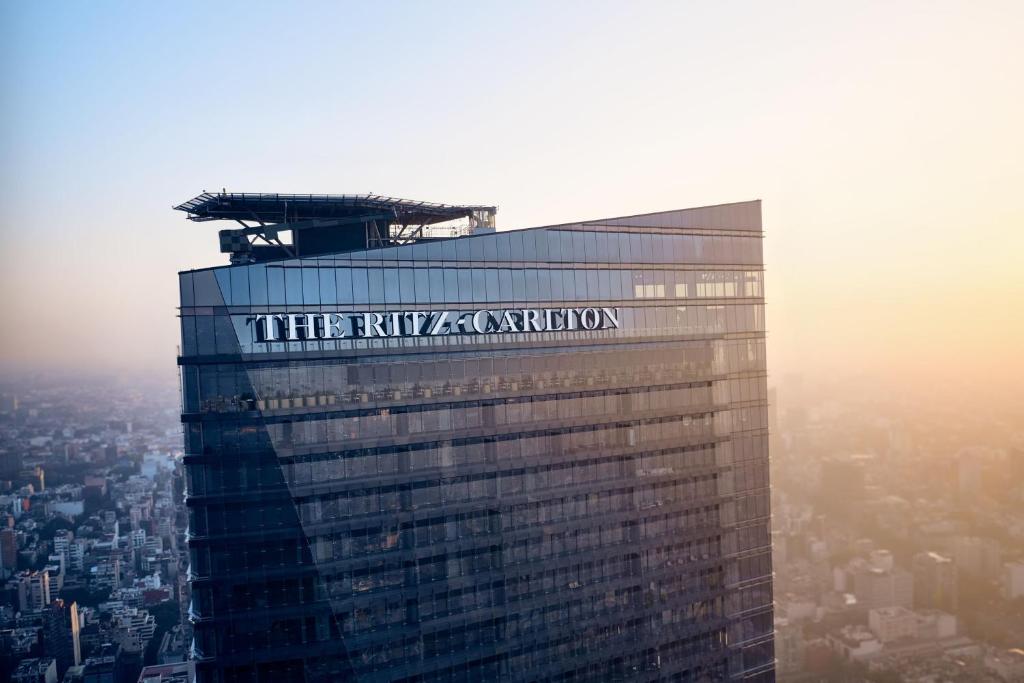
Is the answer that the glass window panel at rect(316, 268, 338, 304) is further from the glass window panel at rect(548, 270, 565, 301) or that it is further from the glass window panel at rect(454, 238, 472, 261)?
the glass window panel at rect(548, 270, 565, 301)

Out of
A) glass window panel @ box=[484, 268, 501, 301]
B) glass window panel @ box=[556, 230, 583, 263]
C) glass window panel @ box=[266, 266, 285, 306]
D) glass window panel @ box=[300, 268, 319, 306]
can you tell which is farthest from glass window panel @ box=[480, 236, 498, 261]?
glass window panel @ box=[266, 266, 285, 306]

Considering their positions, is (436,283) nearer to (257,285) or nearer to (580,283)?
(257,285)

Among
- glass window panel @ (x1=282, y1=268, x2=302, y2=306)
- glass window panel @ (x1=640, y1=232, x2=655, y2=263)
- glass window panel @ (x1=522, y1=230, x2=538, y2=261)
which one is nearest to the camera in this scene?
glass window panel @ (x1=282, y1=268, x2=302, y2=306)

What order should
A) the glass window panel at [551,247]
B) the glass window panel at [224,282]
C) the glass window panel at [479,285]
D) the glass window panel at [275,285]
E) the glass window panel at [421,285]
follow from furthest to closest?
the glass window panel at [551,247], the glass window panel at [479,285], the glass window panel at [421,285], the glass window panel at [275,285], the glass window panel at [224,282]

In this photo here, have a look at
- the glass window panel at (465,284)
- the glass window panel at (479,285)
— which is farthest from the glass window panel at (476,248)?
the glass window panel at (465,284)

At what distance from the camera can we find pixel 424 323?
27812 millimetres

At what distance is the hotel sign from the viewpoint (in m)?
25.4

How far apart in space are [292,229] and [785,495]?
75.7 m

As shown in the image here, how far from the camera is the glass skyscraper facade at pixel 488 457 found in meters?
25.0

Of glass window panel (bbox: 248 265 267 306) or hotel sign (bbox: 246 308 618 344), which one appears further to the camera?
hotel sign (bbox: 246 308 618 344)

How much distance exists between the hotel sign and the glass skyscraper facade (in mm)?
79

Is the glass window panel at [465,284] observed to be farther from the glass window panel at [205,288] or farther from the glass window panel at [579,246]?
the glass window panel at [205,288]

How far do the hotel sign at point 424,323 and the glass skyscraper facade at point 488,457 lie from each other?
0.26 feet

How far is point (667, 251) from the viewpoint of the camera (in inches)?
1347
